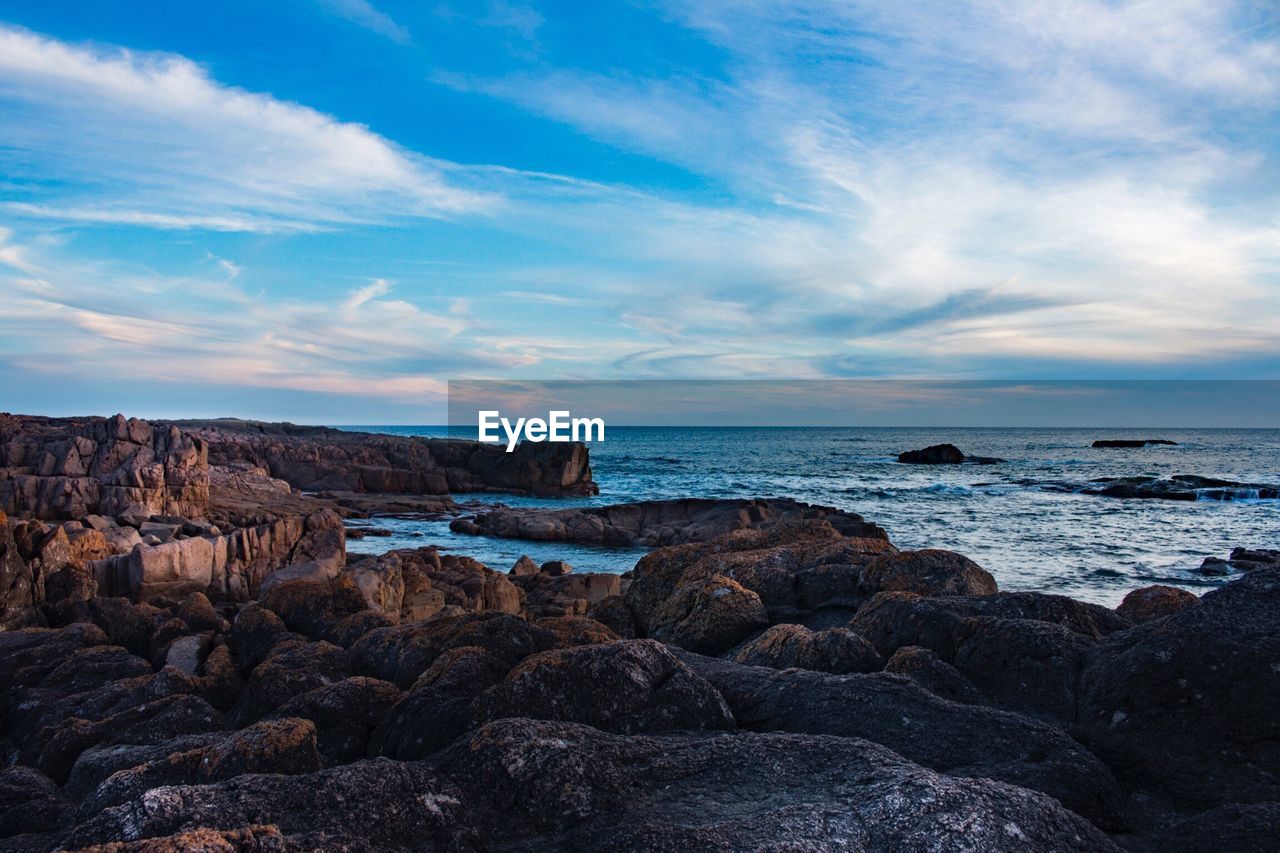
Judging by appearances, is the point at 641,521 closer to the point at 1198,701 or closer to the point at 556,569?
the point at 556,569

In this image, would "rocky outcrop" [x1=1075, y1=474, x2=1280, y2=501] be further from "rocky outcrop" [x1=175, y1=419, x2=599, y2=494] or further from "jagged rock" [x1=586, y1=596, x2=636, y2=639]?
"jagged rock" [x1=586, y1=596, x2=636, y2=639]

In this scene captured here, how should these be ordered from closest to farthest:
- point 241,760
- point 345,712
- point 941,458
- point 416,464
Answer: point 241,760
point 345,712
point 416,464
point 941,458

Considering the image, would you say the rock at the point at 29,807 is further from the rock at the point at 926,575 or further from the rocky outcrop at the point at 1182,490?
the rocky outcrop at the point at 1182,490

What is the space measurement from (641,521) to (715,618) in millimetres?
38616

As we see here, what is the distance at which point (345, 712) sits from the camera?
6.38 metres

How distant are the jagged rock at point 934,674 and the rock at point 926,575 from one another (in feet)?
11.2

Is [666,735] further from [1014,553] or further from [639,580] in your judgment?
[1014,553]

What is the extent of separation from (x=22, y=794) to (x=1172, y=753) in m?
7.77

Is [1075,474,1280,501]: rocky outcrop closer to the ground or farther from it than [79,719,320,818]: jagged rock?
closer to the ground

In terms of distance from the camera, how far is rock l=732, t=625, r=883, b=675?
7.26 meters

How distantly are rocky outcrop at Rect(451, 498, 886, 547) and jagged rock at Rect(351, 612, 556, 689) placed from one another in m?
35.2

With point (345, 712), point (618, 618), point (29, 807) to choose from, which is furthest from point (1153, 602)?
point (29, 807)

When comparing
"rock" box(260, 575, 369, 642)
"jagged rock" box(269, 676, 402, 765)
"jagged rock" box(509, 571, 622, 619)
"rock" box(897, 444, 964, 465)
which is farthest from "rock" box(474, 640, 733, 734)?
"rock" box(897, 444, 964, 465)

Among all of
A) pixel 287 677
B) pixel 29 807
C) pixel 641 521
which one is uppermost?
pixel 29 807
